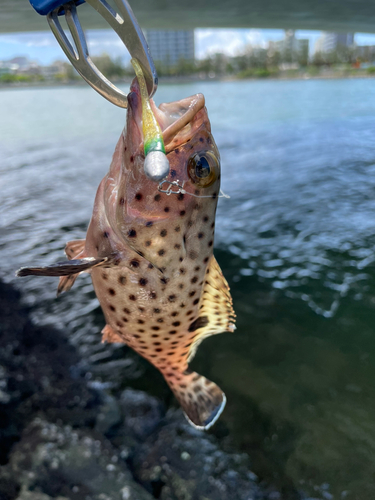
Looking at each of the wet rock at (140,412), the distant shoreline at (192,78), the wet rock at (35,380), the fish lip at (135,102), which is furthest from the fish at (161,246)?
the distant shoreline at (192,78)

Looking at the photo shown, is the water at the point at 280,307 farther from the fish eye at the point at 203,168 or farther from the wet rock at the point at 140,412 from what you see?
the fish eye at the point at 203,168

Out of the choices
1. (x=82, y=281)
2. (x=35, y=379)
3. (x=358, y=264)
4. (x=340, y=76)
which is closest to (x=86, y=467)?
(x=35, y=379)

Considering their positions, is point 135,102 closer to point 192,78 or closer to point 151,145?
point 151,145

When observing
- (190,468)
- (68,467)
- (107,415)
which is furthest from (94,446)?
(190,468)

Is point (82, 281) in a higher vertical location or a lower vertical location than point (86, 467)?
higher

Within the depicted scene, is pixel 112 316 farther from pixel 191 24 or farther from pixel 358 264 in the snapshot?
pixel 191 24

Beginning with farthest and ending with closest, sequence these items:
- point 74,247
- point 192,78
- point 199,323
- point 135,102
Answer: point 192,78 → point 199,323 → point 74,247 → point 135,102
